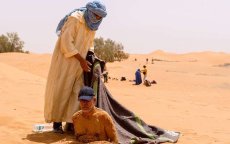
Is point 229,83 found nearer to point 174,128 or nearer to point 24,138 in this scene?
point 174,128

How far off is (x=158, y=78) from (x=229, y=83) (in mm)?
4778

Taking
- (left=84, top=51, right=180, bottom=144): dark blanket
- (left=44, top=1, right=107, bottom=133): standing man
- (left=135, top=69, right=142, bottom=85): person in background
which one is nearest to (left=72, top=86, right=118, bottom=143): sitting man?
(left=84, top=51, right=180, bottom=144): dark blanket

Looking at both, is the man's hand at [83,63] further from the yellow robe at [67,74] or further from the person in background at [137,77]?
the person in background at [137,77]

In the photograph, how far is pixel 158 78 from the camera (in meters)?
30.2

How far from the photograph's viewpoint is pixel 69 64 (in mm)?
6523

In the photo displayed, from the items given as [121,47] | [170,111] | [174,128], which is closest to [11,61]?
[121,47]

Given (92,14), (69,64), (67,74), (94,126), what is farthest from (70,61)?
(94,126)

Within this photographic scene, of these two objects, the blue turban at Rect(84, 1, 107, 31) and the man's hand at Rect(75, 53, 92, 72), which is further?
the man's hand at Rect(75, 53, 92, 72)

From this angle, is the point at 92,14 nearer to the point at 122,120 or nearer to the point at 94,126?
the point at 122,120

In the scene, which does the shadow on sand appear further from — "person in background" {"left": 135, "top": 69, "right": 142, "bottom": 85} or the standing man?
"person in background" {"left": 135, "top": 69, "right": 142, "bottom": 85}

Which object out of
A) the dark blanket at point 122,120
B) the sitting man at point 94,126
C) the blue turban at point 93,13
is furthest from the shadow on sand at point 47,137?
the blue turban at point 93,13

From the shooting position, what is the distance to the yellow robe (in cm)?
643

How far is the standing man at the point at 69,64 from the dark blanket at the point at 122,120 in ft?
0.54

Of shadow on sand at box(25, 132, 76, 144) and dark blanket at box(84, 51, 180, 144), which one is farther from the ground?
A: dark blanket at box(84, 51, 180, 144)
